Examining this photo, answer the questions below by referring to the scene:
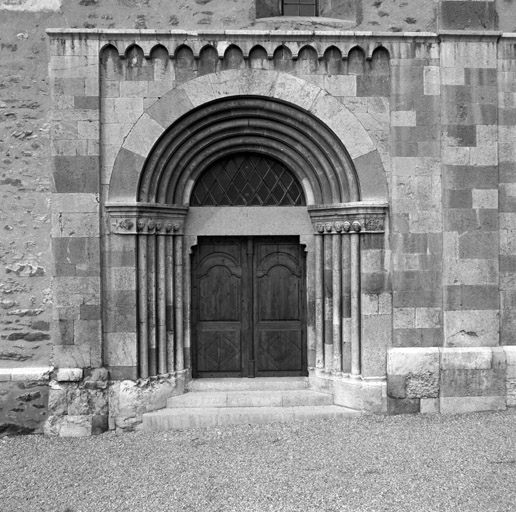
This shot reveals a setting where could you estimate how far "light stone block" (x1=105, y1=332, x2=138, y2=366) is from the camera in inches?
237

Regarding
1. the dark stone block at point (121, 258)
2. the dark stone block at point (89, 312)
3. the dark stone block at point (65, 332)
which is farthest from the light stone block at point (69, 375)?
the dark stone block at point (121, 258)

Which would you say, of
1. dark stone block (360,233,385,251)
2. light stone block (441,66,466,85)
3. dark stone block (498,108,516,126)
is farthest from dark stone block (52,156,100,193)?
dark stone block (498,108,516,126)

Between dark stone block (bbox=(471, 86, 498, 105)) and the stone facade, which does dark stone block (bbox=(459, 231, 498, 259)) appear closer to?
the stone facade

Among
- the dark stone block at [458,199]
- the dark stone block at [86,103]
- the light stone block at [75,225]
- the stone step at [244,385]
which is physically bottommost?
the stone step at [244,385]

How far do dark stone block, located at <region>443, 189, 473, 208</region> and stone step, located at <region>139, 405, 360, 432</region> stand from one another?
2582mm

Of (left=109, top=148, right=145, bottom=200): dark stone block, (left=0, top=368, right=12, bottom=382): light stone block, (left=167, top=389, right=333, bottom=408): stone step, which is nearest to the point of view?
(left=0, top=368, right=12, bottom=382): light stone block

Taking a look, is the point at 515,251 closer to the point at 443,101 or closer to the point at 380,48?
the point at 443,101

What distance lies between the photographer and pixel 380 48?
6145 mm

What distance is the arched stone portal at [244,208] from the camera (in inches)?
238

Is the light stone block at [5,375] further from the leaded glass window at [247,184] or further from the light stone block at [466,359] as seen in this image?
the light stone block at [466,359]

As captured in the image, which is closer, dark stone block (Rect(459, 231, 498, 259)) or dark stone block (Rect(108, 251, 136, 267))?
dark stone block (Rect(108, 251, 136, 267))

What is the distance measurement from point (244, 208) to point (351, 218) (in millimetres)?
1281

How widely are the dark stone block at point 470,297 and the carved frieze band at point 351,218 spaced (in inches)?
42.0

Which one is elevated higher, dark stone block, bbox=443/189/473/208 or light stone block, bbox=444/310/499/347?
dark stone block, bbox=443/189/473/208
